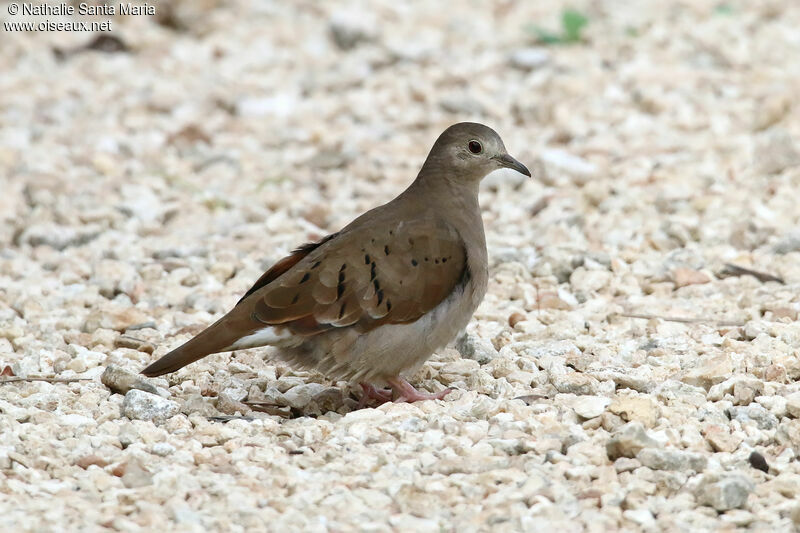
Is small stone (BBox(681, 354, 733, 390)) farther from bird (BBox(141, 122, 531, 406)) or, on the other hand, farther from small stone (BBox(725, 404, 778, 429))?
bird (BBox(141, 122, 531, 406))

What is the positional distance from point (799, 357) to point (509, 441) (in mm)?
1448

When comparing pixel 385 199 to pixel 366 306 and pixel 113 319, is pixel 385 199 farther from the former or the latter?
pixel 366 306

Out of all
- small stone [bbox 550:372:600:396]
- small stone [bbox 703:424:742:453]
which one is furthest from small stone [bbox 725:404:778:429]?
small stone [bbox 550:372:600:396]

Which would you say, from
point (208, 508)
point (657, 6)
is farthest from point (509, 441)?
point (657, 6)

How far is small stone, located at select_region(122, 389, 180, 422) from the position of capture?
15.4 feet

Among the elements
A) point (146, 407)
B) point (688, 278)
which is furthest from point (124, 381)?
point (688, 278)

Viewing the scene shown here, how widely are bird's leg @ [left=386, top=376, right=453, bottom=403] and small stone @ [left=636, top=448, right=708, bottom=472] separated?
3.53 ft

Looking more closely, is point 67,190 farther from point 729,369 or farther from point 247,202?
point 729,369

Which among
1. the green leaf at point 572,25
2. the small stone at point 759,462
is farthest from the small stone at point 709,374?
the green leaf at point 572,25

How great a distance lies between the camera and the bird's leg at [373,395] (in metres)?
5.18

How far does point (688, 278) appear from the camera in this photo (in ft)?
20.3

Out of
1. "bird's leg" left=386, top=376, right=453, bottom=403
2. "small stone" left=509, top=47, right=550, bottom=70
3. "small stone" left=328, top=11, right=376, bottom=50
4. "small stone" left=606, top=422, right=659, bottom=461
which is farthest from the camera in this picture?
"small stone" left=328, top=11, right=376, bottom=50

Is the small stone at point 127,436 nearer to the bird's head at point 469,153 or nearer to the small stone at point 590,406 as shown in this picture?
the small stone at point 590,406

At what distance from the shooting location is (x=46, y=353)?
5.39 metres
